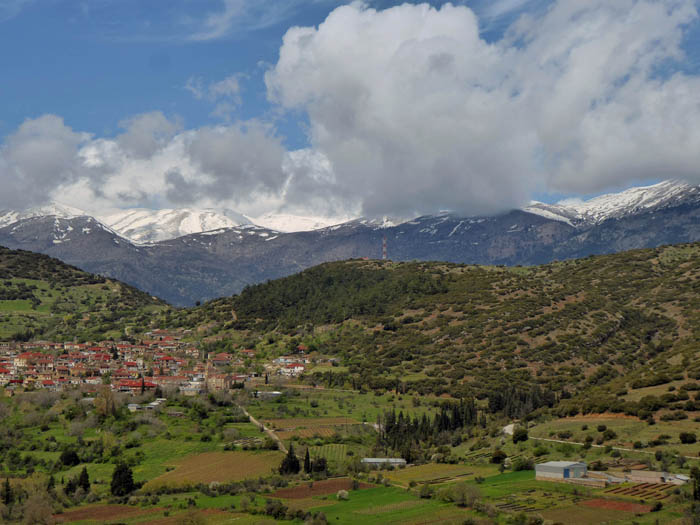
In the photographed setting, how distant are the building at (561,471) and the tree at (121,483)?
41.6 m

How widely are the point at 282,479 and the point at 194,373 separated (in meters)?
78.8

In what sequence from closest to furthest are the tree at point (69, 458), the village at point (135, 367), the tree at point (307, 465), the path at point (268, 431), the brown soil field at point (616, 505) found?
1. the brown soil field at point (616, 505)
2. the tree at point (307, 465)
3. the tree at point (69, 458)
4. the path at point (268, 431)
5. the village at point (135, 367)

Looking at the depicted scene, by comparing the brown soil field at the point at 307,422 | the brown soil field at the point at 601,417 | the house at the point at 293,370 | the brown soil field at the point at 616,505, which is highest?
the house at the point at 293,370

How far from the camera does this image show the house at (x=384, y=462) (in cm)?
9195

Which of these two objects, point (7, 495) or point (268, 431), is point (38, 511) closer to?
point (7, 495)

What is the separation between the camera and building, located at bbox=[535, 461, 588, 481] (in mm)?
72188

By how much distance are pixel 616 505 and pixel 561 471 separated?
10671 mm

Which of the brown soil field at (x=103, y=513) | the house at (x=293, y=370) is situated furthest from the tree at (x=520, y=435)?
the house at (x=293, y=370)

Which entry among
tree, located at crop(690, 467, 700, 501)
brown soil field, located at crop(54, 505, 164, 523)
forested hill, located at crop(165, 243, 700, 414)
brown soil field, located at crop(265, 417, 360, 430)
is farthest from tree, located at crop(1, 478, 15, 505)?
forested hill, located at crop(165, 243, 700, 414)

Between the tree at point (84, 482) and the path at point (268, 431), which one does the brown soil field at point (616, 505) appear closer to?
the path at point (268, 431)

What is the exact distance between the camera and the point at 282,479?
273 feet

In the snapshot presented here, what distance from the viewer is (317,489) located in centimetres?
7906

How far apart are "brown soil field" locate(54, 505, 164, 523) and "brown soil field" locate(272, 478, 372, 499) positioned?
41.3 feet

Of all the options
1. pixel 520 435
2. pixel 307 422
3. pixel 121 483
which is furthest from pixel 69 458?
pixel 520 435
